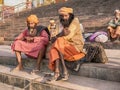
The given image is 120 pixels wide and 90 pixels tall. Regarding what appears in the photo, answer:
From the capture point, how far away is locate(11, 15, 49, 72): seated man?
581cm

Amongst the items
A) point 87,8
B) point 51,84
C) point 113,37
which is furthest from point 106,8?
point 51,84

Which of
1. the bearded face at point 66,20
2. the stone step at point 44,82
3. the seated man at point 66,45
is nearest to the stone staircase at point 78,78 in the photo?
the stone step at point 44,82

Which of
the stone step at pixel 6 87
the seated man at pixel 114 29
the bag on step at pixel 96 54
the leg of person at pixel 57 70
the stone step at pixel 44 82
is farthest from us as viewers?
the seated man at pixel 114 29

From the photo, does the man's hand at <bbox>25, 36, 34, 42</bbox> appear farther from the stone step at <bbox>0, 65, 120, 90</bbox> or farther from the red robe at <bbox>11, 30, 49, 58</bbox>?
the stone step at <bbox>0, 65, 120, 90</bbox>

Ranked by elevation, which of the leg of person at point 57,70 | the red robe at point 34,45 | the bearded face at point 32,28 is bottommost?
the leg of person at point 57,70

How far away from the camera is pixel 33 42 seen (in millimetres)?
5965

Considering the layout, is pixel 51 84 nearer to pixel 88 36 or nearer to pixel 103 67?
pixel 103 67

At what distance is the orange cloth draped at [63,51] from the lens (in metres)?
4.79

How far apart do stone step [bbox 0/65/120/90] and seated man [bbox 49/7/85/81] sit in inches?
8.3

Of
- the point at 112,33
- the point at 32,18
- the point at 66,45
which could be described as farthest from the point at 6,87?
the point at 112,33

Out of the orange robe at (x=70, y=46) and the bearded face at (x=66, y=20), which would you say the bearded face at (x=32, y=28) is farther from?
the orange robe at (x=70, y=46)

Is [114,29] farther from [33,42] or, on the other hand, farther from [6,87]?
[6,87]

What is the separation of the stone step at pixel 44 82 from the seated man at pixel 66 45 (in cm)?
21

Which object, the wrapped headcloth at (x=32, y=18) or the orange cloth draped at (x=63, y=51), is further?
the wrapped headcloth at (x=32, y=18)
